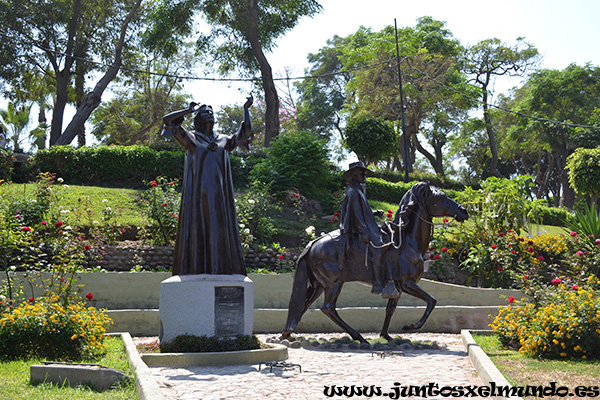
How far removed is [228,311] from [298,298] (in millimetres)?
1653

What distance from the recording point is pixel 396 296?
9.88 metres

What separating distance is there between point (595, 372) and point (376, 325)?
21.9ft

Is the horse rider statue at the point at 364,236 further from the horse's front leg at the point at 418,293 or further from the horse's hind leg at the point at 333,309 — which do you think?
the horse's hind leg at the point at 333,309

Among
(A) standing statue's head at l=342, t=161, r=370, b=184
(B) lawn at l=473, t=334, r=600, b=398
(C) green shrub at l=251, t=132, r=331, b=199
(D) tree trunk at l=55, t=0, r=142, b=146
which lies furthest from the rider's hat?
→ (D) tree trunk at l=55, t=0, r=142, b=146

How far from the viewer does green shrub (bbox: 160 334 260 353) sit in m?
8.49

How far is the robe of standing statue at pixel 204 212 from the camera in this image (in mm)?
9492

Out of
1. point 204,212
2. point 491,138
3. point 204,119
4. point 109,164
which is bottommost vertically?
point 204,212

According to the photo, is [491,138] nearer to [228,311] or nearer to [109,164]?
[109,164]

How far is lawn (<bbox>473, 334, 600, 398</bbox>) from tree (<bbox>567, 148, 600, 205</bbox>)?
24.7 meters

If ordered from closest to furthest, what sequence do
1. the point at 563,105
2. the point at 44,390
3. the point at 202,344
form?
the point at 44,390
the point at 202,344
the point at 563,105

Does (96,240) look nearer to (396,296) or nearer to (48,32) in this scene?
(396,296)

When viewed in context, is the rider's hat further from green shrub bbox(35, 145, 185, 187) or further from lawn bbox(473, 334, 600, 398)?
green shrub bbox(35, 145, 185, 187)

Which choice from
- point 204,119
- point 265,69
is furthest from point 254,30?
point 204,119

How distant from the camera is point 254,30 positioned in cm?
2880
